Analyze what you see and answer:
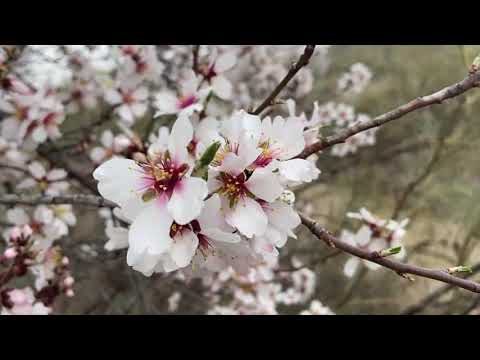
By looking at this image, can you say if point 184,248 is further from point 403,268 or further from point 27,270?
point 27,270

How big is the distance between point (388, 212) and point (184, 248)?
2499mm

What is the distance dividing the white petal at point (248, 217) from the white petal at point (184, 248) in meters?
0.05

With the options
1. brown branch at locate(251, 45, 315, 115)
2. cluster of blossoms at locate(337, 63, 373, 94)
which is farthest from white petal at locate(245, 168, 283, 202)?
cluster of blossoms at locate(337, 63, 373, 94)

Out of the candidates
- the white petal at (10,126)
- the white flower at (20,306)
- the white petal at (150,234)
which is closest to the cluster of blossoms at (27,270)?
the white flower at (20,306)

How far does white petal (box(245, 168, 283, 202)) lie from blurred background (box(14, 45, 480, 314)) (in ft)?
3.18

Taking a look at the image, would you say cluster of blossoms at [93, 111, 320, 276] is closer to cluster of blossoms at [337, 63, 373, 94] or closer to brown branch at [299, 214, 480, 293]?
brown branch at [299, 214, 480, 293]

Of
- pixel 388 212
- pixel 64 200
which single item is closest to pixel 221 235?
pixel 64 200

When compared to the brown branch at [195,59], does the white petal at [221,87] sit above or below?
below

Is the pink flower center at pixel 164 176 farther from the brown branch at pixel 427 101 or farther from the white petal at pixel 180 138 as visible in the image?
the brown branch at pixel 427 101

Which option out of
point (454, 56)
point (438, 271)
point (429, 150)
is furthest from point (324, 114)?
point (438, 271)

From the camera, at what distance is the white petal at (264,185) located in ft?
2.13

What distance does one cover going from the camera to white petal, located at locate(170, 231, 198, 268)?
2.07 feet

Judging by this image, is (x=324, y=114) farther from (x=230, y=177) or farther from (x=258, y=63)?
(x=230, y=177)

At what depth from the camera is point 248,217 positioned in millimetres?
652
